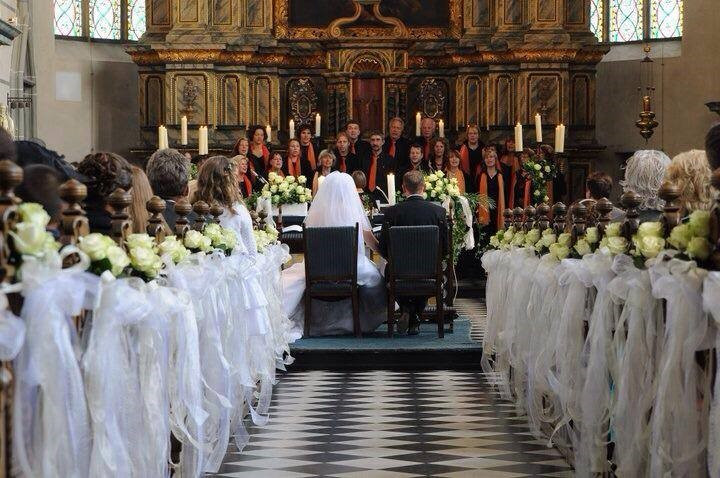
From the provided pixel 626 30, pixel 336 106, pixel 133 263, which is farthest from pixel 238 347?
pixel 626 30

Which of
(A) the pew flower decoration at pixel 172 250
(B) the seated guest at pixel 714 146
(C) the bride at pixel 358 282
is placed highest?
(B) the seated guest at pixel 714 146

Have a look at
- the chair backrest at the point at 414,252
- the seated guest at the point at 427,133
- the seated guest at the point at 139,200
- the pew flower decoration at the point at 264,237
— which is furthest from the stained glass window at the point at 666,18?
the seated guest at the point at 139,200

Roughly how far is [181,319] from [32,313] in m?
1.53

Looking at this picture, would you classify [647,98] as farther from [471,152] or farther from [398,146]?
[398,146]

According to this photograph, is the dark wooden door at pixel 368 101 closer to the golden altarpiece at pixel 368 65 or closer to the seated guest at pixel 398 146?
the golden altarpiece at pixel 368 65

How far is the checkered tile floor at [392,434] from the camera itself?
22.1 ft

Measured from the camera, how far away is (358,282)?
40.0ft

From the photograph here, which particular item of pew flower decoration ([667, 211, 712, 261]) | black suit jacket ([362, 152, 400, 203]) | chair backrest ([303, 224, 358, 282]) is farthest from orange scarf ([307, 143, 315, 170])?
pew flower decoration ([667, 211, 712, 261])

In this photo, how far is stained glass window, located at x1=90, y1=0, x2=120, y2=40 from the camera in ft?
73.6

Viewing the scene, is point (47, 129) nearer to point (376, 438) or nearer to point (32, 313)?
point (376, 438)

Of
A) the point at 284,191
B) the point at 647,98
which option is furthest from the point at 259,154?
the point at 647,98

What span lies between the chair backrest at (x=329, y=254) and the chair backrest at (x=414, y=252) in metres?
0.37

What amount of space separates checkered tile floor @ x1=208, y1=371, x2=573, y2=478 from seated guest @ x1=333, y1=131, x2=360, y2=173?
7686 millimetres

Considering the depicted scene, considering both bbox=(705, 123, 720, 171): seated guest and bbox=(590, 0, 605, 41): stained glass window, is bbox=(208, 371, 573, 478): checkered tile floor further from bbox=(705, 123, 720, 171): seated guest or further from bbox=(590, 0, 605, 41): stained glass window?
bbox=(590, 0, 605, 41): stained glass window
